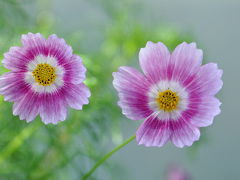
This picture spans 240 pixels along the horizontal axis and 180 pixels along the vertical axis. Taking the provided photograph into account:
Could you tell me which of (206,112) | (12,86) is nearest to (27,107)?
(12,86)

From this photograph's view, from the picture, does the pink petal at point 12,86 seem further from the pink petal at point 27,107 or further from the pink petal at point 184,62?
the pink petal at point 184,62

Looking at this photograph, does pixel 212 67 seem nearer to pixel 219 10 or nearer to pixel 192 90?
pixel 192 90

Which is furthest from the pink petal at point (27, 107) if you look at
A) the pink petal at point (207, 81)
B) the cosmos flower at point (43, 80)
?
the pink petal at point (207, 81)

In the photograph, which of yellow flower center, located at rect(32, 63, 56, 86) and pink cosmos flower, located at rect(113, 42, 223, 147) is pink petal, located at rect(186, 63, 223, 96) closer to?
pink cosmos flower, located at rect(113, 42, 223, 147)

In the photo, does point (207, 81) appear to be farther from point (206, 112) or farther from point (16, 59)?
point (16, 59)

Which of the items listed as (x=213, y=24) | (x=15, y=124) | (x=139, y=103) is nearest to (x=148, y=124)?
(x=139, y=103)
